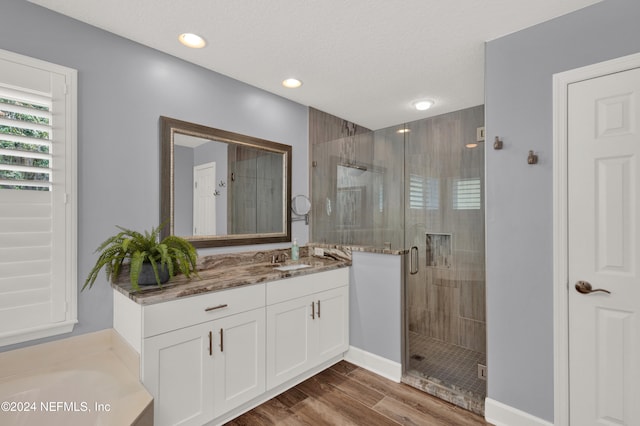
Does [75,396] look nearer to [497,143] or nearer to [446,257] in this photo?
[446,257]

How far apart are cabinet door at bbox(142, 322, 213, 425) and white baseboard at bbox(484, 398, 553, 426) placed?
172cm

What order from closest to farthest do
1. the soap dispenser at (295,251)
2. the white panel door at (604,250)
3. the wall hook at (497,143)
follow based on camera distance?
the white panel door at (604,250) → the wall hook at (497,143) → the soap dispenser at (295,251)

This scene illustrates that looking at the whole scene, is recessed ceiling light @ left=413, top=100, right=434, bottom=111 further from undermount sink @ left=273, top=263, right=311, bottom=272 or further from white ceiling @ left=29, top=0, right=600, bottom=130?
undermount sink @ left=273, top=263, right=311, bottom=272

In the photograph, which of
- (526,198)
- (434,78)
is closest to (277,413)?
(526,198)

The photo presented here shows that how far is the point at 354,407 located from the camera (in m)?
2.08

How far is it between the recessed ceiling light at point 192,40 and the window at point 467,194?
199cm

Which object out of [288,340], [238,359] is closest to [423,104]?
[288,340]

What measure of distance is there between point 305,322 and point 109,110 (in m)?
1.96

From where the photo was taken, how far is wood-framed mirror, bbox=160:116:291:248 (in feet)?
7.09

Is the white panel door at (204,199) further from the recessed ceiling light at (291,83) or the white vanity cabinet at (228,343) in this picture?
the recessed ceiling light at (291,83)

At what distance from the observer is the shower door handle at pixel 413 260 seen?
2.45 m

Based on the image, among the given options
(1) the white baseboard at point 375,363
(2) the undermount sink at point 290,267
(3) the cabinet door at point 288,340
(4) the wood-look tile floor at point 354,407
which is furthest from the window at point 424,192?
(4) the wood-look tile floor at point 354,407

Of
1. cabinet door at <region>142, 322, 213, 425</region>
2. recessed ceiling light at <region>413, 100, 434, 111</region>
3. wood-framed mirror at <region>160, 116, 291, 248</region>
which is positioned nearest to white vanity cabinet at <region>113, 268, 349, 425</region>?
cabinet door at <region>142, 322, 213, 425</region>

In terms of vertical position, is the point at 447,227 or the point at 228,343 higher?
the point at 447,227
